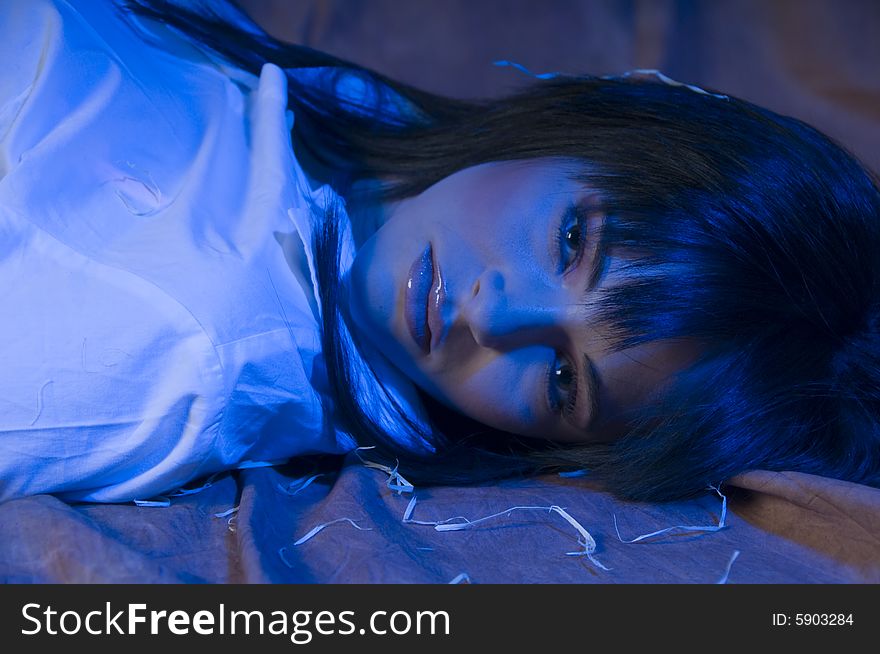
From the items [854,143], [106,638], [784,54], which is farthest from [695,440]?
[784,54]

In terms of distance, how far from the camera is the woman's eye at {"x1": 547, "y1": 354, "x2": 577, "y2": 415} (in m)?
0.92

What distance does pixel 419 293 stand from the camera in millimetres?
917

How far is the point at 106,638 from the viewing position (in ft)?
1.95

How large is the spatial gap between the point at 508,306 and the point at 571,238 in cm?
11

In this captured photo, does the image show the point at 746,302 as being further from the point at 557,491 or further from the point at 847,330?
the point at 557,491

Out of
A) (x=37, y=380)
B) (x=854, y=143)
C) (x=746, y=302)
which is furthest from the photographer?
(x=854, y=143)

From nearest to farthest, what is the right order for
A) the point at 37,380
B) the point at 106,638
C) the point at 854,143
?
the point at 106,638 → the point at 37,380 → the point at 854,143

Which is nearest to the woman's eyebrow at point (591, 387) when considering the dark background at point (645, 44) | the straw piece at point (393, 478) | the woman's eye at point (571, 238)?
the woman's eye at point (571, 238)

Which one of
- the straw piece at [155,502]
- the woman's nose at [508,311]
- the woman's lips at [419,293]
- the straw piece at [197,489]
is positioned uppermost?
the woman's lips at [419,293]

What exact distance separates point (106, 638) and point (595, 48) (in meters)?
1.28

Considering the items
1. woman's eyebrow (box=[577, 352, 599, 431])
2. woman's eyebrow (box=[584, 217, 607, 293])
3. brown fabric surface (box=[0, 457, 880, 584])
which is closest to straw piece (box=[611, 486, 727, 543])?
brown fabric surface (box=[0, 457, 880, 584])

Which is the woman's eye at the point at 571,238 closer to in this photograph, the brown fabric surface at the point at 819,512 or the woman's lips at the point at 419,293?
the woman's lips at the point at 419,293

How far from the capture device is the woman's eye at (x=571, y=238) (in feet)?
2.94

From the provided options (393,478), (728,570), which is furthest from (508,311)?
(728,570)
